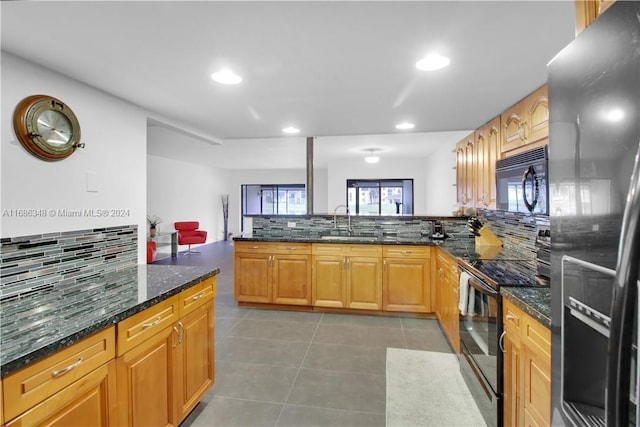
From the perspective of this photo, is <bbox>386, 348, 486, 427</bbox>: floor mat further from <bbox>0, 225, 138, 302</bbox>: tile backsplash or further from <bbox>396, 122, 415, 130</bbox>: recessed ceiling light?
<bbox>396, 122, 415, 130</bbox>: recessed ceiling light

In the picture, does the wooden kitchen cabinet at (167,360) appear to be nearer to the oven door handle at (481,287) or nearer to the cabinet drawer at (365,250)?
the oven door handle at (481,287)

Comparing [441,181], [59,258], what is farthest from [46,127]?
[441,181]

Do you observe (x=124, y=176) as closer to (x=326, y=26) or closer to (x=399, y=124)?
(x=326, y=26)

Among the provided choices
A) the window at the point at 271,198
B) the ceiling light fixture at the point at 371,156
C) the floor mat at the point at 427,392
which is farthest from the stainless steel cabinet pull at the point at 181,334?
the window at the point at 271,198

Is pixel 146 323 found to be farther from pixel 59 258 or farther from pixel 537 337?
pixel 537 337

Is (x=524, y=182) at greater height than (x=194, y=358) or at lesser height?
greater

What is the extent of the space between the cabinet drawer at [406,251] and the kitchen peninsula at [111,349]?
2.04 m

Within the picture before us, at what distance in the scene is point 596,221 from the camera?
0.65 metres

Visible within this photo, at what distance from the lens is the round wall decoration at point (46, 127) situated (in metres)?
1.61

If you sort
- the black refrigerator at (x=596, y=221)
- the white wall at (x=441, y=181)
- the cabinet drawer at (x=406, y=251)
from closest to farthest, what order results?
1. the black refrigerator at (x=596, y=221)
2. the cabinet drawer at (x=406, y=251)
3. the white wall at (x=441, y=181)

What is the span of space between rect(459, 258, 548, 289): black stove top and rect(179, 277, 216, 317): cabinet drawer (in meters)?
1.72

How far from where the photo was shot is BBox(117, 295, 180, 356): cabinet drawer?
1294 mm

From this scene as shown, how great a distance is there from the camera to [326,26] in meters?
1.44

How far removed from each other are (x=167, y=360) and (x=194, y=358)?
25cm
